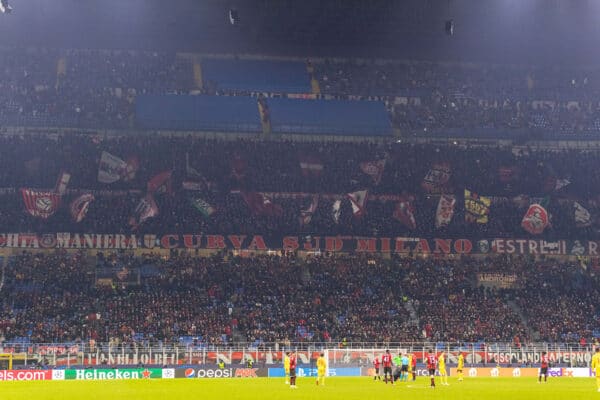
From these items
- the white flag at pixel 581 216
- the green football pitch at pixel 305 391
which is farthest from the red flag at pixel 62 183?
the white flag at pixel 581 216

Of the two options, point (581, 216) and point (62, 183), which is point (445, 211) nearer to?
point (581, 216)

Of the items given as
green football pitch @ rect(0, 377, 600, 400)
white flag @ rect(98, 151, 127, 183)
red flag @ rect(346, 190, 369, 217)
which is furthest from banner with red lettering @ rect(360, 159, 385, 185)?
green football pitch @ rect(0, 377, 600, 400)

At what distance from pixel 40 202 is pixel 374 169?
25.3 metres

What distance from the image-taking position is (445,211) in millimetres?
78938

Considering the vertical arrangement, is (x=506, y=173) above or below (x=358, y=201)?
above

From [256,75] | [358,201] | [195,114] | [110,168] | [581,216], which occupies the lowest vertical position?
[581,216]

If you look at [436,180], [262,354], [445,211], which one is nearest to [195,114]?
[436,180]

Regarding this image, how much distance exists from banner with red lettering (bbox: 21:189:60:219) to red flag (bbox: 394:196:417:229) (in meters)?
25.4

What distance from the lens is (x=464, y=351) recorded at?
62250 millimetres

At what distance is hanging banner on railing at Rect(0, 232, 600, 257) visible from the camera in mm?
73188

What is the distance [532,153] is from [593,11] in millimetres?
12311

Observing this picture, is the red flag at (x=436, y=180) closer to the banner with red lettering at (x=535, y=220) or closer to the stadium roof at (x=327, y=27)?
the banner with red lettering at (x=535, y=220)

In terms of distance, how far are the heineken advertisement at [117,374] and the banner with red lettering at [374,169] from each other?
91.2ft

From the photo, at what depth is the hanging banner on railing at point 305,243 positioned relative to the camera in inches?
2881
